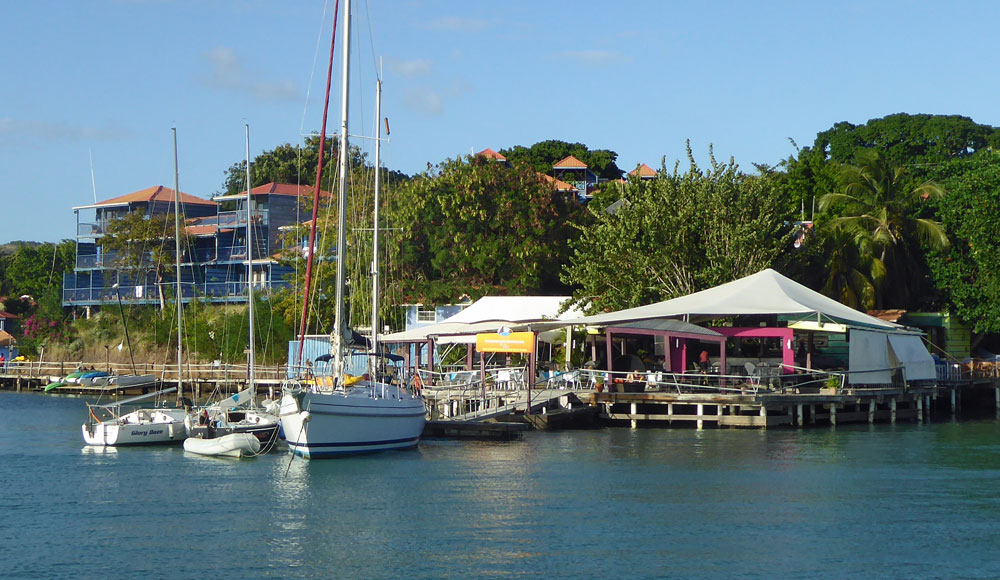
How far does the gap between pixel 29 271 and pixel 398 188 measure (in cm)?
4875

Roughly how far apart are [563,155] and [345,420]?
69.0 m

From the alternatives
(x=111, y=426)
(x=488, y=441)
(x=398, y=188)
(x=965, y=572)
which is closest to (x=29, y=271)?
(x=398, y=188)

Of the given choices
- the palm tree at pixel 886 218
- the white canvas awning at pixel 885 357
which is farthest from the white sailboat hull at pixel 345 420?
the palm tree at pixel 886 218

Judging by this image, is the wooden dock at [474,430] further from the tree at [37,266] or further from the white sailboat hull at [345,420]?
the tree at [37,266]

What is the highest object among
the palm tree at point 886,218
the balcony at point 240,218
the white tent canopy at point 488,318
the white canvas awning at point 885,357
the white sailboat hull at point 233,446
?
the balcony at point 240,218

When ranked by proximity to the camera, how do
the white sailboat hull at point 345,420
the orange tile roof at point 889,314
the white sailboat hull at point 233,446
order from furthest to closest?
the orange tile roof at point 889,314 < the white sailboat hull at point 233,446 < the white sailboat hull at point 345,420

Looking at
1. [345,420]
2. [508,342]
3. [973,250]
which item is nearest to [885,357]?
[973,250]

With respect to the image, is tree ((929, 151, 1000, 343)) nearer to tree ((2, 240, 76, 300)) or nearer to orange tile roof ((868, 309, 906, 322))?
orange tile roof ((868, 309, 906, 322))

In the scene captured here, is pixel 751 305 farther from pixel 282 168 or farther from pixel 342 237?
pixel 282 168

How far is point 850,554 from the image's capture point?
18.8 m

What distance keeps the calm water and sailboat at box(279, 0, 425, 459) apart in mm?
592

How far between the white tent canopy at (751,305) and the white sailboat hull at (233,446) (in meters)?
12.6

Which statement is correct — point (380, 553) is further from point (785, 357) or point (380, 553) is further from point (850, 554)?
point (785, 357)

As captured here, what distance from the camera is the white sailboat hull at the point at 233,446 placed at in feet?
99.3
